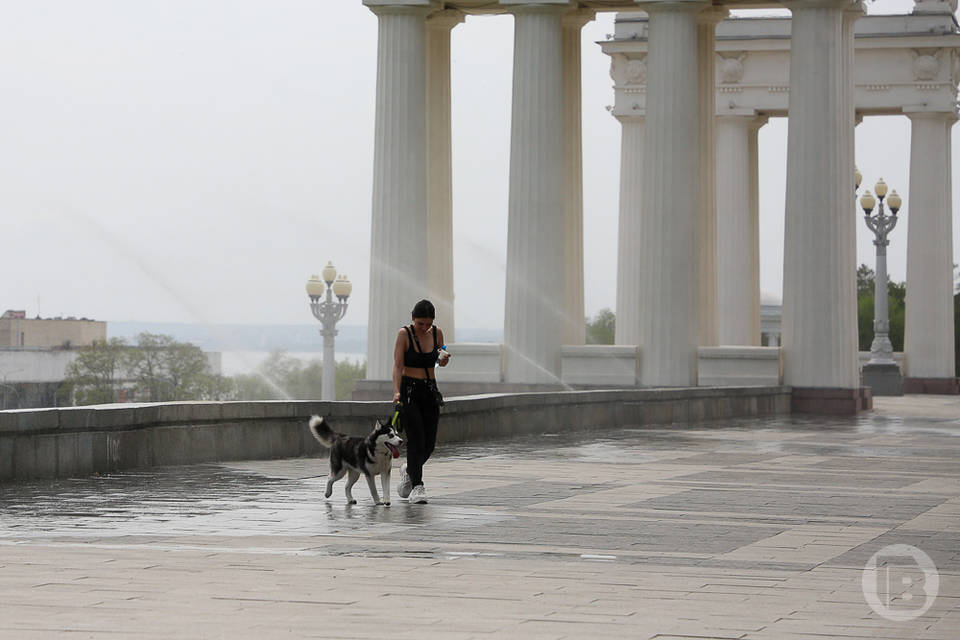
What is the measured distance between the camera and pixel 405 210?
5909cm

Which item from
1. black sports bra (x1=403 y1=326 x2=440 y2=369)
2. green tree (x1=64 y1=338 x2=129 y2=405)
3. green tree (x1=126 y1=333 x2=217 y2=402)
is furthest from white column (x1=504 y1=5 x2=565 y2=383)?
black sports bra (x1=403 y1=326 x2=440 y2=369)

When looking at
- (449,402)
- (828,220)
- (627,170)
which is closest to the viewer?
(449,402)

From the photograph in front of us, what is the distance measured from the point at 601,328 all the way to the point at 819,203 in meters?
124

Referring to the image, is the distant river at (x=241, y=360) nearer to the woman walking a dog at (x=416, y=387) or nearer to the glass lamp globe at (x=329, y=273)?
the glass lamp globe at (x=329, y=273)

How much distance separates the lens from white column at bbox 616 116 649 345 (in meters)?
72.8

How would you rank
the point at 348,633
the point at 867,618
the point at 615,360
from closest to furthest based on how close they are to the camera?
1. the point at 348,633
2. the point at 867,618
3. the point at 615,360

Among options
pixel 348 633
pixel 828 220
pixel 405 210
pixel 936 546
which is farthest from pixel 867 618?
pixel 405 210

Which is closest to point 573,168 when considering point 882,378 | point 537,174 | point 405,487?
point 537,174

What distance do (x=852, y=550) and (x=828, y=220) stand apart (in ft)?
134

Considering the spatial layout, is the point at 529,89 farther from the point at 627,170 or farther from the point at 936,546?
the point at 936,546

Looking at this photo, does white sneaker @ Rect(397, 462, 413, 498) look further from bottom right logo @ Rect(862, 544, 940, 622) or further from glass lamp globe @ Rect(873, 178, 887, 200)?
glass lamp globe @ Rect(873, 178, 887, 200)

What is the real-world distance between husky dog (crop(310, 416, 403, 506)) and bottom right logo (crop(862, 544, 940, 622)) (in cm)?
544

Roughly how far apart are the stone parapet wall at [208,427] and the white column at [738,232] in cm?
3811

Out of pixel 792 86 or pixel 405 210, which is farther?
pixel 405 210
